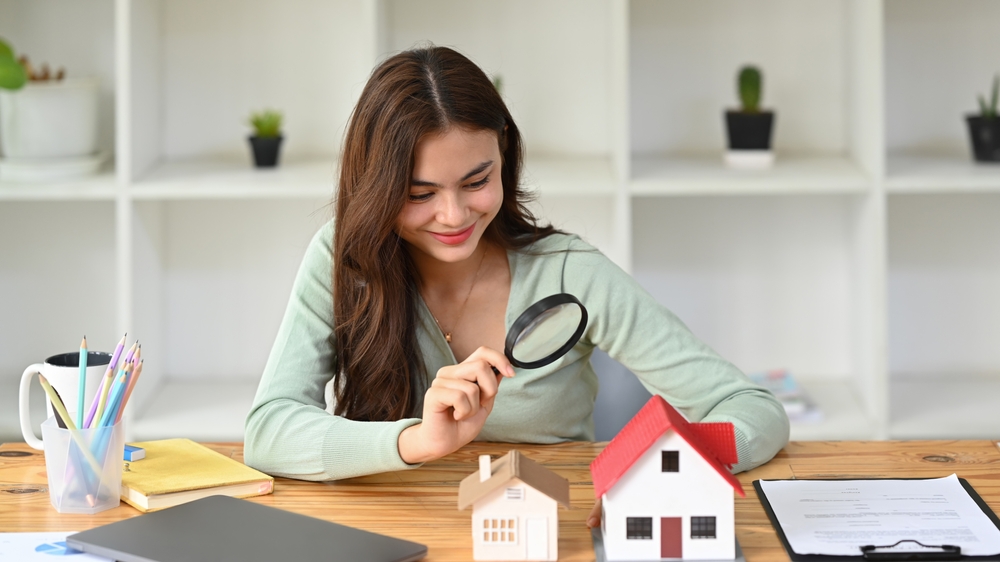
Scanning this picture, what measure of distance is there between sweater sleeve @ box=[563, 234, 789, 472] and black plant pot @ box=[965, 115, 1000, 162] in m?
1.40

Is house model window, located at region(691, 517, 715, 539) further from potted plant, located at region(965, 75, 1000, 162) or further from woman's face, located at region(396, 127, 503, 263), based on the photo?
potted plant, located at region(965, 75, 1000, 162)

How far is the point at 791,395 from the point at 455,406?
159 cm

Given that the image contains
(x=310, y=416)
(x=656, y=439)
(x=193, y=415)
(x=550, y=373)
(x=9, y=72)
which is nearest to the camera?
(x=656, y=439)

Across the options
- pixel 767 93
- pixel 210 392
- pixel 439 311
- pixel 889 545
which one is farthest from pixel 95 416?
pixel 767 93

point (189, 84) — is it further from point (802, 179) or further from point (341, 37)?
point (802, 179)

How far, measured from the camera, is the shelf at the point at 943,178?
7.70 feet

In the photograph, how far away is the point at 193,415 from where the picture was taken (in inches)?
Answer: 98.6

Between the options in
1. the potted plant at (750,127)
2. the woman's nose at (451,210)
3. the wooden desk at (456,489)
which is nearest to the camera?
the wooden desk at (456,489)

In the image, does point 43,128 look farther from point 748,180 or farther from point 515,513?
point 515,513

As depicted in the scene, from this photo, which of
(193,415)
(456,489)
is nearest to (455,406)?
(456,489)

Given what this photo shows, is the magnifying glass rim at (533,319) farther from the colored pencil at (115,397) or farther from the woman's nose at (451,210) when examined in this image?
the colored pencil at (115,397)

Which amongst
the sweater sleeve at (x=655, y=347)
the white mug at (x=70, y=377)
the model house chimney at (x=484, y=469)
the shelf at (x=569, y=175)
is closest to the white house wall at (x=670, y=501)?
the model house chimney at (x=484, y=469)

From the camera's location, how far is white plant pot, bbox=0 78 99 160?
8.00 ft

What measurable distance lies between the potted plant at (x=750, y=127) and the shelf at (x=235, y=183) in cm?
102
